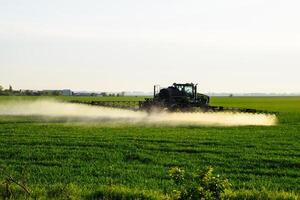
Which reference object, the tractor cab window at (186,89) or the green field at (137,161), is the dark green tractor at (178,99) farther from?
the green field at (137,161)

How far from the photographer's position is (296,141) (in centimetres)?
2602

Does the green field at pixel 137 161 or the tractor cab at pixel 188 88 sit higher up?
the tractor cab at pixel 188 88

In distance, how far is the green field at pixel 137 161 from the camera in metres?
13.6

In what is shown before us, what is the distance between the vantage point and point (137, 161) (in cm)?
1822

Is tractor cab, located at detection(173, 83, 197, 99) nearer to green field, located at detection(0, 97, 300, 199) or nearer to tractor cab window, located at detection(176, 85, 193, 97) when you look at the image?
tractor cab window, located at detection(176, 85, 193, 97)

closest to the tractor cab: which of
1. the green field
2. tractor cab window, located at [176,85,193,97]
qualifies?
tractor cab window, located at [176,85,193,97]

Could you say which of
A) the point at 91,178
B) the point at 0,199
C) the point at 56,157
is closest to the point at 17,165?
the point at 56,157

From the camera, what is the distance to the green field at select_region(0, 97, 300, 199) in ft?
44.5

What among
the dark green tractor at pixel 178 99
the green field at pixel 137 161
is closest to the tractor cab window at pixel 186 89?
the dark green tractor at pixel 178 99

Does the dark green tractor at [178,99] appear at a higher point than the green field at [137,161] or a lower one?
higher

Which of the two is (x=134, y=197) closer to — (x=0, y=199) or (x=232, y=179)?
(x=0, y=199)

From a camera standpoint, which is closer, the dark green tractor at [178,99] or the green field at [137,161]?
the green field at [137,161]

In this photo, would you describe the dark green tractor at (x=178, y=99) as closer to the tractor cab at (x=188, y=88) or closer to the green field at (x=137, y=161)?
the tractor cab at (x=188, y=88)

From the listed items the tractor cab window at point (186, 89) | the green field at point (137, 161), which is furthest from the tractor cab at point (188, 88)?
the green field at point (137, 161)
